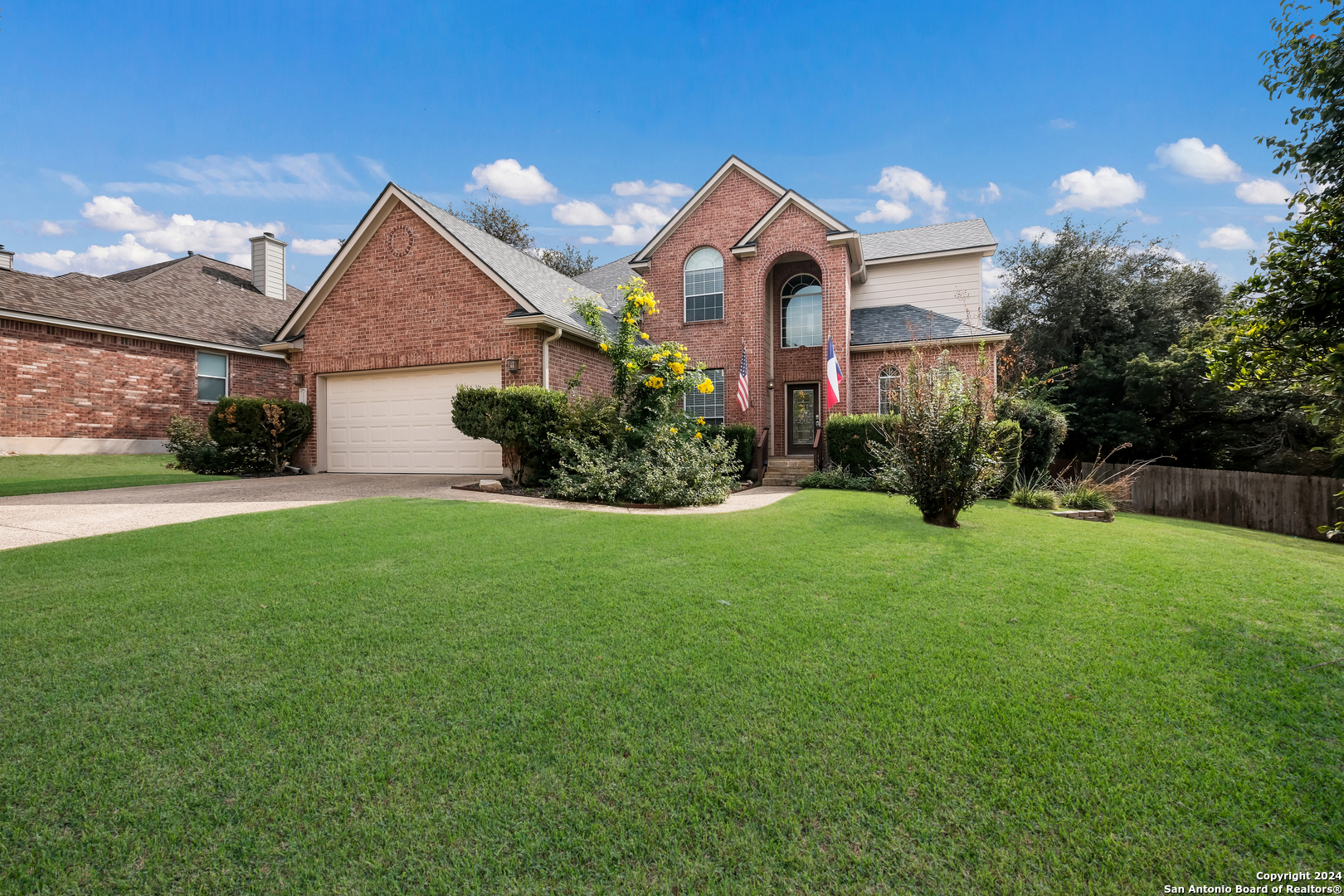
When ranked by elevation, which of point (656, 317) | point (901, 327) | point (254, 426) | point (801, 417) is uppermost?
point (656, 317)

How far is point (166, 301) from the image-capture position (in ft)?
57.2

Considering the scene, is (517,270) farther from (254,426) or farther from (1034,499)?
(1034,499)

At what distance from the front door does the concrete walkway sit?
14.0 ft

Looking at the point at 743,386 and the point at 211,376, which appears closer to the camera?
the point at 743,386

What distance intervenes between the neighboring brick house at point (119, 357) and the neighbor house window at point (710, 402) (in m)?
10.1

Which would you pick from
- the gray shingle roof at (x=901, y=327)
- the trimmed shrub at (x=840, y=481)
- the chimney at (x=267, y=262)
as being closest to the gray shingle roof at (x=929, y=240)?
the gray shingle roof at (x=901, y=327)

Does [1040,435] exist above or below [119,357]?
below

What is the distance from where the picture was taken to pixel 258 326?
19.6 metres

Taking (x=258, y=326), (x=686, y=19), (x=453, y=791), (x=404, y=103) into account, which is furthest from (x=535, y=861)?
(x=258, y=326)

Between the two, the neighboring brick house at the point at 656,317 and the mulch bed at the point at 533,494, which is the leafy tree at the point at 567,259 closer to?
the neighboring brick house at the point at 656,317

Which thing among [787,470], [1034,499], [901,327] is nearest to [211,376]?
[787,470]

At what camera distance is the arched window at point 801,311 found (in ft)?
52.6

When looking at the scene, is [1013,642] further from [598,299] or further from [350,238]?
[350,238]

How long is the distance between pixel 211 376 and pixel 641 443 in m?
15.3
